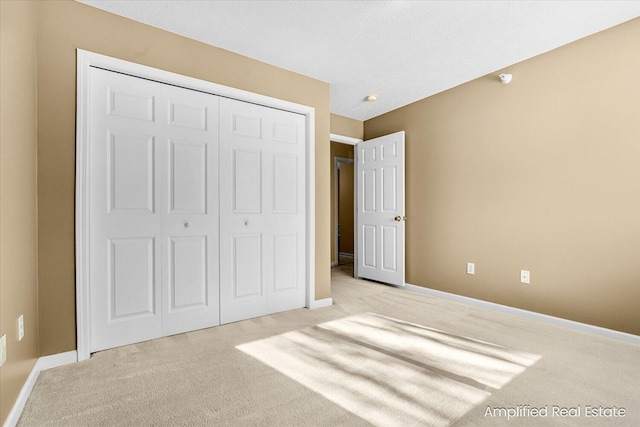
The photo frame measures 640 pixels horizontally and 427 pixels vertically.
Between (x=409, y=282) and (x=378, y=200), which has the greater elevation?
(x=378, y=200)

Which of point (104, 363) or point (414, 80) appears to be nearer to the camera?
point (104, 363)

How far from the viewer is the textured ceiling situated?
2168 mm

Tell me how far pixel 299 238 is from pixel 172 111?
1.63 meters

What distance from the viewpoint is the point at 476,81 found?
334 cm

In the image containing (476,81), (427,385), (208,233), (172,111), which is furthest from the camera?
(476,81)

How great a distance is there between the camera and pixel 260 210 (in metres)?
2.95

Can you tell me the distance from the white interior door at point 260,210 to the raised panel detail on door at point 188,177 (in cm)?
17

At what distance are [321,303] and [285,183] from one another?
4.34ft

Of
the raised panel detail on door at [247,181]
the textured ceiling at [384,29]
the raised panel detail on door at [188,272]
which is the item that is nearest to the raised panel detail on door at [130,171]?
the raised panel detail on door at [188,272]

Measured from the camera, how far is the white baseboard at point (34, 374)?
55.2 inches

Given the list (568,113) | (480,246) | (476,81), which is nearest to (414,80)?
(476,81)

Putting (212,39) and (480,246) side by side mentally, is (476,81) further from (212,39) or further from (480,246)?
(212,39)

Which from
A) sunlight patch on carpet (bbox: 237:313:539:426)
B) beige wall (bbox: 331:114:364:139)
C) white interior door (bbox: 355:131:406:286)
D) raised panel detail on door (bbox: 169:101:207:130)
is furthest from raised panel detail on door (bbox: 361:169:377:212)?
raised panel detail on door (bbox: 169:101:207:130)

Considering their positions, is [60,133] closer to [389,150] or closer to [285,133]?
[285,133]
